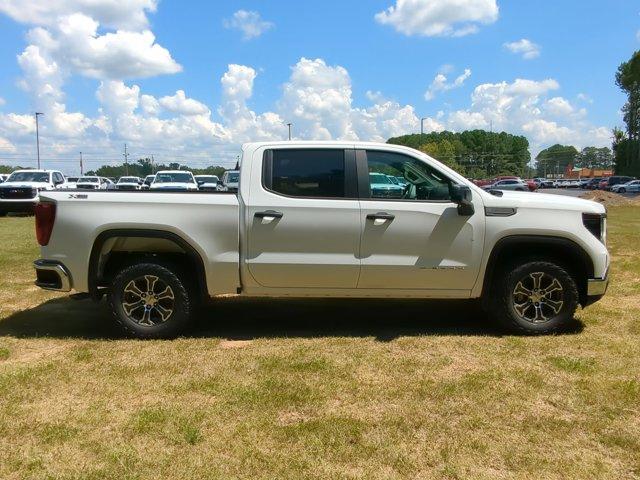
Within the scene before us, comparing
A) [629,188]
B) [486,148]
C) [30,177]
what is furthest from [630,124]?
[30,177]

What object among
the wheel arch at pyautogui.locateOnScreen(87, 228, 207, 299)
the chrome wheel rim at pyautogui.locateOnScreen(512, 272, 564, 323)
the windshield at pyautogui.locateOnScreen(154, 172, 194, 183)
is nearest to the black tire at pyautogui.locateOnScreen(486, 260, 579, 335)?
the chrome wheel rim at pyautogui.locateOnScreen(512, 272, 564, 323)

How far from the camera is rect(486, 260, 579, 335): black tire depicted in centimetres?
510

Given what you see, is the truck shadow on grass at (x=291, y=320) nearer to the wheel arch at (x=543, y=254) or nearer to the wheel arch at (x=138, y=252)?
the wheel arch at (x=138, y=252)

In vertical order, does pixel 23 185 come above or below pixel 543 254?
above

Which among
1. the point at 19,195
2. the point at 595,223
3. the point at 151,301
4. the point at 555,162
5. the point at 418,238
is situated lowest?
the point at 151,301

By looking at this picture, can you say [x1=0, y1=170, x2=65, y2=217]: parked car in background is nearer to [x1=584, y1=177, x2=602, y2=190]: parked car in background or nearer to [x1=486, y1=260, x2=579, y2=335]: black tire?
[x1=486, y1=260, x2=579, y2=335]: black tire

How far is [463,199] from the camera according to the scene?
16.0ft

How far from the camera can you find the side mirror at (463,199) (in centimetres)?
484

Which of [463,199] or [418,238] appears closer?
[463,199]

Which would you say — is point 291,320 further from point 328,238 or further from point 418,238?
point 418,238

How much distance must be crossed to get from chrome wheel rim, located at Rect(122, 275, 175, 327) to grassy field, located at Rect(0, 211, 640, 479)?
0.27 meters

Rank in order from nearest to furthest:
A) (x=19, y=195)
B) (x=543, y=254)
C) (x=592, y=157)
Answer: (x=543, y=254) → (x=19, y=195) → (x=592, y=157)

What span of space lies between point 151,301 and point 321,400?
216cm

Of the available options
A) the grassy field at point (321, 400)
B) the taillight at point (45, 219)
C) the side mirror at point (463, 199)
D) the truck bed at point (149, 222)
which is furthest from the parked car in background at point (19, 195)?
the side mirror at point (463, 199)
